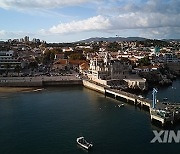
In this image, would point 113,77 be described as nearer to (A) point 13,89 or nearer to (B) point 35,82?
(B) point 35,82

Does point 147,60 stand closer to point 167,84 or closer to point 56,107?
point 167,84

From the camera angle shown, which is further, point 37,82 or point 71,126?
point 37,82

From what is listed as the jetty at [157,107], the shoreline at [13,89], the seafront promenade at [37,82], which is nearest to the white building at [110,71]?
the seafront promenade at [37,82]

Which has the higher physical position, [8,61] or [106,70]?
[8,61]

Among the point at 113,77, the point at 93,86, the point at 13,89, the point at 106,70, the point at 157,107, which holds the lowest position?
the point at 13,89

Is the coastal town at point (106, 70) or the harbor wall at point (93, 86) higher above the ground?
the coastal town at point (106, 70)

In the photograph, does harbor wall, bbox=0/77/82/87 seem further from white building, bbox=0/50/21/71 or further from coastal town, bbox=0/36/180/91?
white building, bbox=0/50/21/71

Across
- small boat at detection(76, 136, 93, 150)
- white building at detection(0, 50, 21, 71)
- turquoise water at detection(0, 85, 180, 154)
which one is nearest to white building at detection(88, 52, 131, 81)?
turquoise water at detection(0, 85, 180, 154)

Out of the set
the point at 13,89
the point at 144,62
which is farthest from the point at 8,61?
the point at 144,62

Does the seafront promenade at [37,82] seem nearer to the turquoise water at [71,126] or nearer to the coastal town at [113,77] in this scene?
the coastal town at [113,77]

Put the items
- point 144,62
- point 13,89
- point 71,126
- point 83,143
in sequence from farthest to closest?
point 144,62 < point 13,89 < point 71,126 < point 83,143
